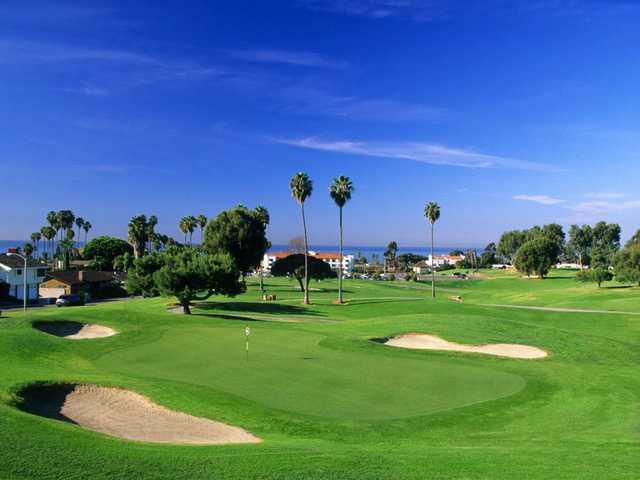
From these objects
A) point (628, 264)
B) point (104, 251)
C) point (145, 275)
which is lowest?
point (145, 275)

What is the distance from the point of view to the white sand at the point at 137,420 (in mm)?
13633

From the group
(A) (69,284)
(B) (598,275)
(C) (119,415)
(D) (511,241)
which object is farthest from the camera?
(D) (511,241)

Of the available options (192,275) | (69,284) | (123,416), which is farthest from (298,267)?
(123,416)

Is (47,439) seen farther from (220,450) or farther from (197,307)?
(197,307)

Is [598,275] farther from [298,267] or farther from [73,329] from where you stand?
[73,329]

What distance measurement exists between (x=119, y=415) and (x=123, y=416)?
0.20 metres

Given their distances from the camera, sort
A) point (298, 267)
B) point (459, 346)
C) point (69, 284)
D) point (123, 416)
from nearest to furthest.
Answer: point (123, 416), point (459, 346), point (298, 267), point (69, 284)

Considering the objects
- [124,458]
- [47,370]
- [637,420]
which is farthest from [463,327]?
[124,458]

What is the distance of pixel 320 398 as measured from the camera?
1812cm

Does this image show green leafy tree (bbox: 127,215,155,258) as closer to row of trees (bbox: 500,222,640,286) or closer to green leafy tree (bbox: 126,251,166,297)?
green leafy tree (bbox: 126,251,166,297)

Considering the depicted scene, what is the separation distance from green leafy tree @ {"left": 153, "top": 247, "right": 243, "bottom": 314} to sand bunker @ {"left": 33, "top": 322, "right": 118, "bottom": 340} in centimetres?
1200

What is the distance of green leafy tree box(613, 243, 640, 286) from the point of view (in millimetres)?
69312

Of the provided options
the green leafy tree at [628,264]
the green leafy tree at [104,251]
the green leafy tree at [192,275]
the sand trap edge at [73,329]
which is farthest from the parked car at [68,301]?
the green leafy tree at [628,264]

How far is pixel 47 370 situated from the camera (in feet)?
69.3
